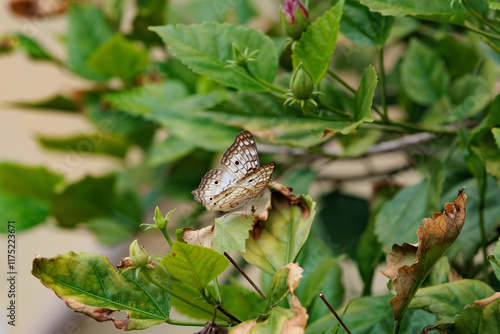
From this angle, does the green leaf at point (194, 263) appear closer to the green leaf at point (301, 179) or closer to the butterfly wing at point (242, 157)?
the butterfly wing at point (242, 157)

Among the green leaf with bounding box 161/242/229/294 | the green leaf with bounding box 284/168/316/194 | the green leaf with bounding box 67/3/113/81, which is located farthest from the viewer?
the green leaf with bounding box 67/3/113/81

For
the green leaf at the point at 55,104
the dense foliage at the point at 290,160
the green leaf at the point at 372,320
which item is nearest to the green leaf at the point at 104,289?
the dense foliage at the point at 290,160

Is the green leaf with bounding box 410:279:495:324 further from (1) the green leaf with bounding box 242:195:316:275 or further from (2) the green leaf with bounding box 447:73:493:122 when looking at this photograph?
(2) the green leaf with bounding box 447:73:493:122

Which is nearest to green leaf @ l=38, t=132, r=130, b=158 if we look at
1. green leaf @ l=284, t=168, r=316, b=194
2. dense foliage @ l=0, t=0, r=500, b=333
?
dense foliage @ l=0, t=0, r=500, b=333

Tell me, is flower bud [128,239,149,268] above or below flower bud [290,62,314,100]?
below

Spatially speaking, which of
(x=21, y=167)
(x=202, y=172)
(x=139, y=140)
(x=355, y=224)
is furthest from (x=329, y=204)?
(x=21, y=167)

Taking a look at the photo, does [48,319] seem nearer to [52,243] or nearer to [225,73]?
[52,243]
